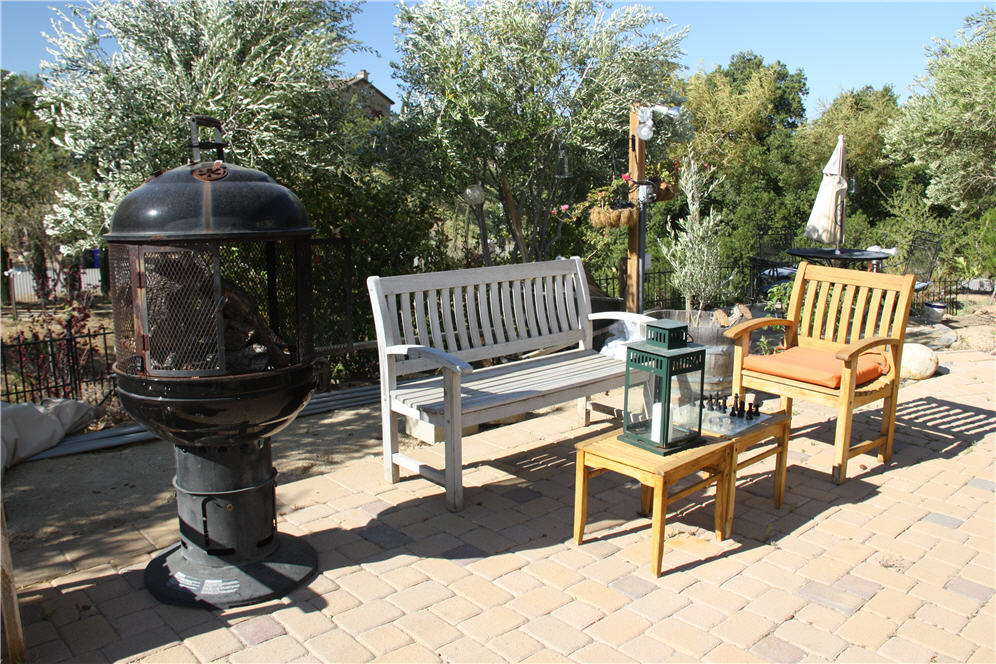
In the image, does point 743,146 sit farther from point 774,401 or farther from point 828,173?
point 774,401

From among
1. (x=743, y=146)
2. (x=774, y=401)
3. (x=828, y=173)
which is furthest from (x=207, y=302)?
(x=743, y=146)

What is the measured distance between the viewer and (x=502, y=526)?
151 inches

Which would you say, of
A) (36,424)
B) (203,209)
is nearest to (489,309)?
(203,209)

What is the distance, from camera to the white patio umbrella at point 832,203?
29.2 feet

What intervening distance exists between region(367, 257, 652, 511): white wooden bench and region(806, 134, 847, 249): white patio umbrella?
4998 millimetres

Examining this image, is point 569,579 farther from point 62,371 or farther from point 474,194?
point 62,371

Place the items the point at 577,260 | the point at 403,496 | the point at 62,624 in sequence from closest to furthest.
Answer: the point at 62,624
the point at 403,496
the point at 577,260

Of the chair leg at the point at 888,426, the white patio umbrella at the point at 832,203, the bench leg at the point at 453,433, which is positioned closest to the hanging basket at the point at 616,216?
the chair leg at the point at 888,426

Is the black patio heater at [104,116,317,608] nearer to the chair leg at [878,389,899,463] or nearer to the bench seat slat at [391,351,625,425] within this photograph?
the bench seat slat at [391,351,625,425]

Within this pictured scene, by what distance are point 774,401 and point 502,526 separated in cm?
313

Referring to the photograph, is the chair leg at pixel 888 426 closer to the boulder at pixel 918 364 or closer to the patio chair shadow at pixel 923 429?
the patio chair shadow at pixel 923 429

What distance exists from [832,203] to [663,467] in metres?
6.97

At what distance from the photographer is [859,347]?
14.2ft

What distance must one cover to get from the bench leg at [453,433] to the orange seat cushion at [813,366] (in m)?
1.99
